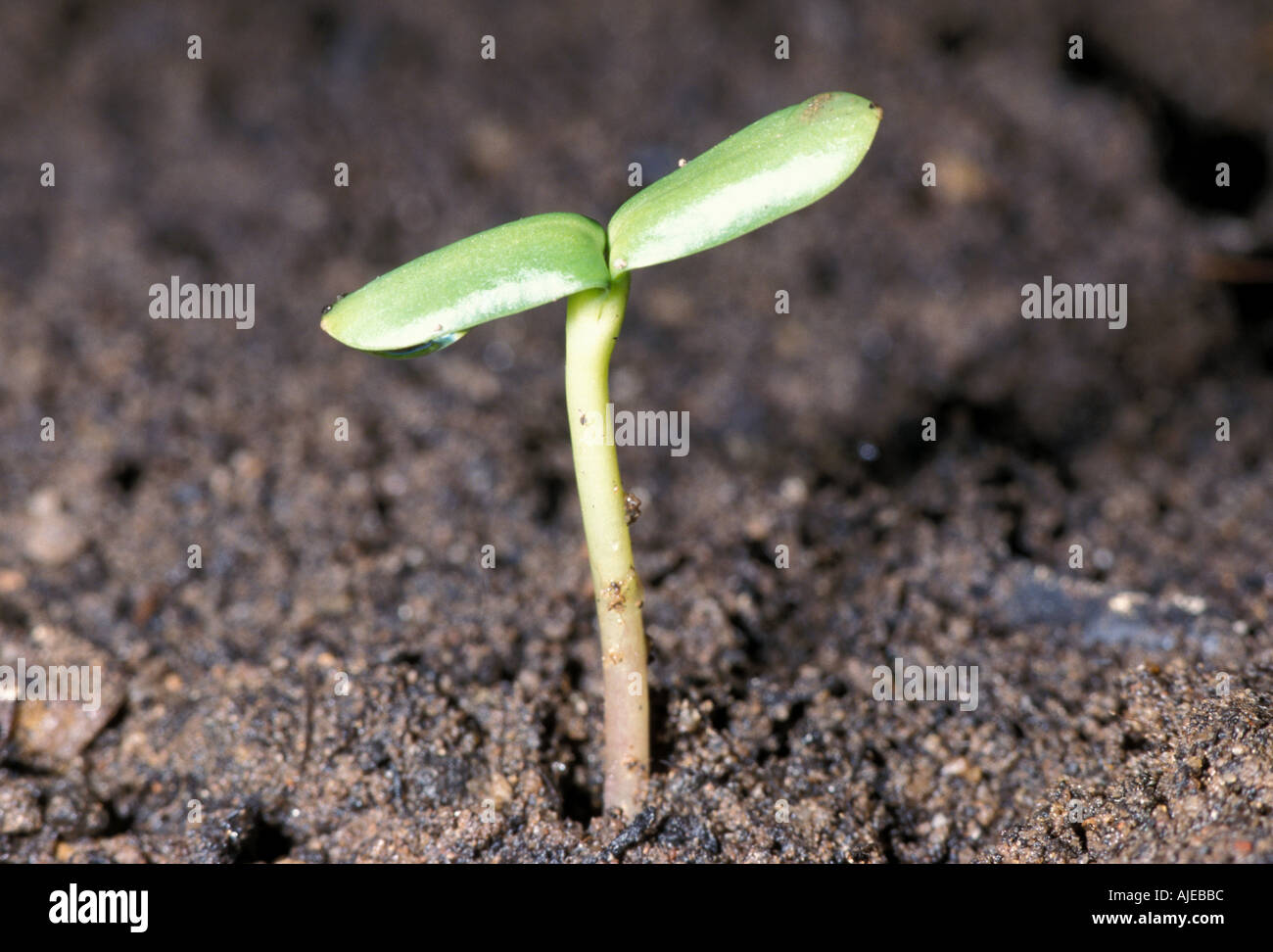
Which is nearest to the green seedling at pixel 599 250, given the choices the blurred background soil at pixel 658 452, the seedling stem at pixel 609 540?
the seedling stem at pixel 609 540

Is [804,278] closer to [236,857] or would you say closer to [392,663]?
[392,663]

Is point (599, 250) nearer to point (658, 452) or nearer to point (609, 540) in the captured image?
point (609, 540)

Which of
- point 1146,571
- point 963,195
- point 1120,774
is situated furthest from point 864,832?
point 963,195

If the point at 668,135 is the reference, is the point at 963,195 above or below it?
below

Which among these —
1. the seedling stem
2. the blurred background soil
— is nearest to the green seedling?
the seedling stem

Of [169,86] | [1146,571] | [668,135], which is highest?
[169,86]

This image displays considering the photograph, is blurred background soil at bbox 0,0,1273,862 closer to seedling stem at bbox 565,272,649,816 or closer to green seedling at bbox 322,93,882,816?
seedling stem at bbox 565,272,649,816
